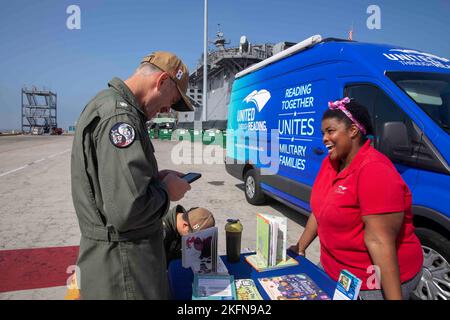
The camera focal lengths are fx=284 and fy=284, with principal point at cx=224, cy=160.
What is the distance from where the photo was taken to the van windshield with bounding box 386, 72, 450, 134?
9.13 ft

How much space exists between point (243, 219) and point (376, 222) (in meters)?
4.08

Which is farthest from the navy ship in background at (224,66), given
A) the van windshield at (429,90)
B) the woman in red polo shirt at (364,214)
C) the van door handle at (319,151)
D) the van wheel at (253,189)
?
the woman in red polo shirt at (364,214)

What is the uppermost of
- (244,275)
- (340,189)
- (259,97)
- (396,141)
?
(259,97)

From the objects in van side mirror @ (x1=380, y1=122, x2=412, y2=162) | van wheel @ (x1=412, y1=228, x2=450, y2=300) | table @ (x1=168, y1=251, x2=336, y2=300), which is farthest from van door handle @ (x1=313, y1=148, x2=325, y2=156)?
table @ (x1=168, y1=251, x2=336, y2=300)

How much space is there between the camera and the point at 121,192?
1.09m

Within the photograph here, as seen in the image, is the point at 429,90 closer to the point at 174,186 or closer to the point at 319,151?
the point at 319,151

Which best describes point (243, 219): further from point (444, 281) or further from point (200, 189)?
point (444, 281)

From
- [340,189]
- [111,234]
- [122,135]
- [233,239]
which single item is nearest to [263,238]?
[233,239]

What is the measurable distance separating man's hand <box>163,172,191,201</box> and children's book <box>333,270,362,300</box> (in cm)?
96

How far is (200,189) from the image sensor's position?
8172mm

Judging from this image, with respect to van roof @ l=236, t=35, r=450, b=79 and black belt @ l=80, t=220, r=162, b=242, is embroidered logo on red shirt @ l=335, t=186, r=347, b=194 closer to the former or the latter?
black belt @ l=80, t=220, r=162, b=242

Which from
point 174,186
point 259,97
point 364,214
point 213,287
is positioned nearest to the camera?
point 174,186

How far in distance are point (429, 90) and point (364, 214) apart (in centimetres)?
225
